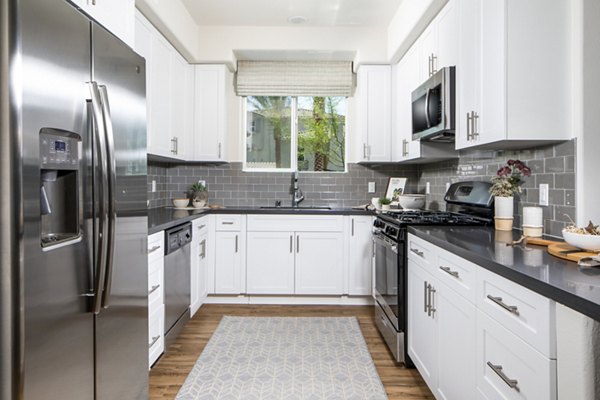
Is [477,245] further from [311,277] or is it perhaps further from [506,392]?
[311,277]

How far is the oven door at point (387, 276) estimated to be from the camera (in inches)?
99.0

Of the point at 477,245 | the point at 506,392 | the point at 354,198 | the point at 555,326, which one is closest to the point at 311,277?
the point at 354,198

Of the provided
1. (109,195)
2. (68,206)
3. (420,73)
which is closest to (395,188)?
(420,73)

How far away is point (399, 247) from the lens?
2441 mm

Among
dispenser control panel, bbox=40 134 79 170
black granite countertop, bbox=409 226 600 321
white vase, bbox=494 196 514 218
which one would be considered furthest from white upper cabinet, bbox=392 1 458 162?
dispenser control panel, bbox=40 134 79 170

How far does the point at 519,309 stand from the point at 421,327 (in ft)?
3.36

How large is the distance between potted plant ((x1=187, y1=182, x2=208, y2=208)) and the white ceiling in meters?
1.61

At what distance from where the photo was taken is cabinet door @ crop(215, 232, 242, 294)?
3.68 meters

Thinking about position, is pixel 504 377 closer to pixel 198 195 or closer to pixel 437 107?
pixel 437 107

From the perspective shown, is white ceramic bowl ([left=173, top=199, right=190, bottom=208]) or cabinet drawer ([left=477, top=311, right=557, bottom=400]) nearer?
cabinet drawer ([left=477, top=311, right=557, bottom=400])

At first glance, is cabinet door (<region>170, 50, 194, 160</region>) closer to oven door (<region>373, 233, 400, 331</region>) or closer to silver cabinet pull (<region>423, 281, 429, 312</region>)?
oven door (<region>373, 233, 400, 331</region>)

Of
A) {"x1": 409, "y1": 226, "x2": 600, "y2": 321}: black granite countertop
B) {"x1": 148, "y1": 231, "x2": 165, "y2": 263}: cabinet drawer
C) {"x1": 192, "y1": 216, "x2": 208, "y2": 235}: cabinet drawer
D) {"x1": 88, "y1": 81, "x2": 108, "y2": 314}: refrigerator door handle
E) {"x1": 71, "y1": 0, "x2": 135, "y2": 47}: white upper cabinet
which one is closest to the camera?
{"x1": 409, "y1": 226, "x2": 600, "y2": 321}: black granite countertop

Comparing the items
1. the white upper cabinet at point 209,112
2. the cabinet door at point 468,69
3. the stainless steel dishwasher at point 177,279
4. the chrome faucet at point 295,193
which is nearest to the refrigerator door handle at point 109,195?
the stainless steel dishwasher at point 177,279

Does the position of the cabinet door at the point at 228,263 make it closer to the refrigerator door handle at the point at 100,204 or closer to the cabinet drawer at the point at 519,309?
the refrigerator door handle at the point at 100,204
